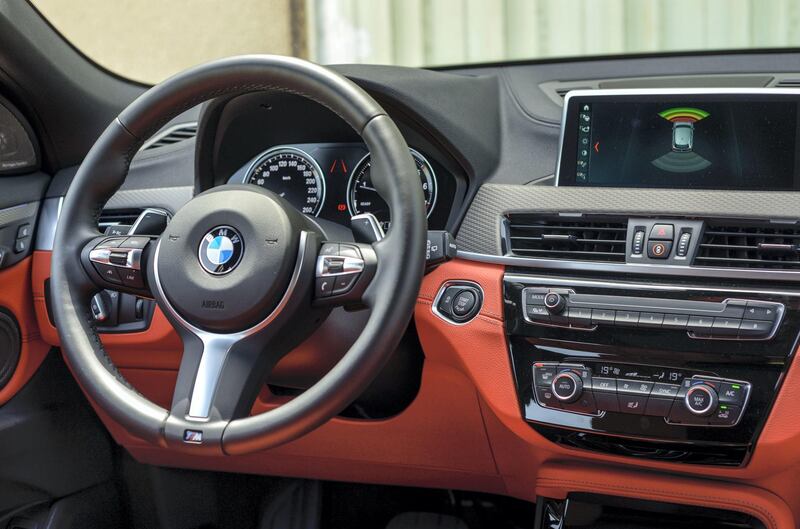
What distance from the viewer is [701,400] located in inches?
50.4

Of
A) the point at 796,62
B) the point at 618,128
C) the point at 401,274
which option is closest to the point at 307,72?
the point at 401,274

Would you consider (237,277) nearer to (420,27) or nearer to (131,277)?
(131,277)

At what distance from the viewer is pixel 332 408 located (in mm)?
1059

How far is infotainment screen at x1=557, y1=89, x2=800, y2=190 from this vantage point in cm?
134

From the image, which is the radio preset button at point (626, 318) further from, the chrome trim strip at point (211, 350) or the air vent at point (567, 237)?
the chrome trim strip at point (211, 350)

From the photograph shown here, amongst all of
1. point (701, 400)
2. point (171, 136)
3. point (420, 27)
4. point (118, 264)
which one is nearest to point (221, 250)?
point (118, 264)

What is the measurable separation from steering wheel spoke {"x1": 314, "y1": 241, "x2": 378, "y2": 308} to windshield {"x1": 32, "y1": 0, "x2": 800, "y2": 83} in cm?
257

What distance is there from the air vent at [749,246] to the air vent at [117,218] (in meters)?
1.01

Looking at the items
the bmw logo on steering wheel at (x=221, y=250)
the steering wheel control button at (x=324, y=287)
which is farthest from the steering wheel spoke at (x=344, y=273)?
the bmw logo on steering wheel at (x=221, y=250)

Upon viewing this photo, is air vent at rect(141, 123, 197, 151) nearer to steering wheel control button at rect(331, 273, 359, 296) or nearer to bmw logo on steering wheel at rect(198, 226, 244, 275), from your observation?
bmw logo on steering wheel at rect(198, 226, 244, 275)

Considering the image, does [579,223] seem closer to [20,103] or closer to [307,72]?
[307,72]

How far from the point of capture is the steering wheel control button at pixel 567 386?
1332mm

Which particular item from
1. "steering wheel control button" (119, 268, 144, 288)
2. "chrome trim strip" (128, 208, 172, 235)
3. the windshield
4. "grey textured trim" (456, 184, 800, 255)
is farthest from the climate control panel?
the windshield

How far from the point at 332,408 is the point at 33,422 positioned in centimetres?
100
